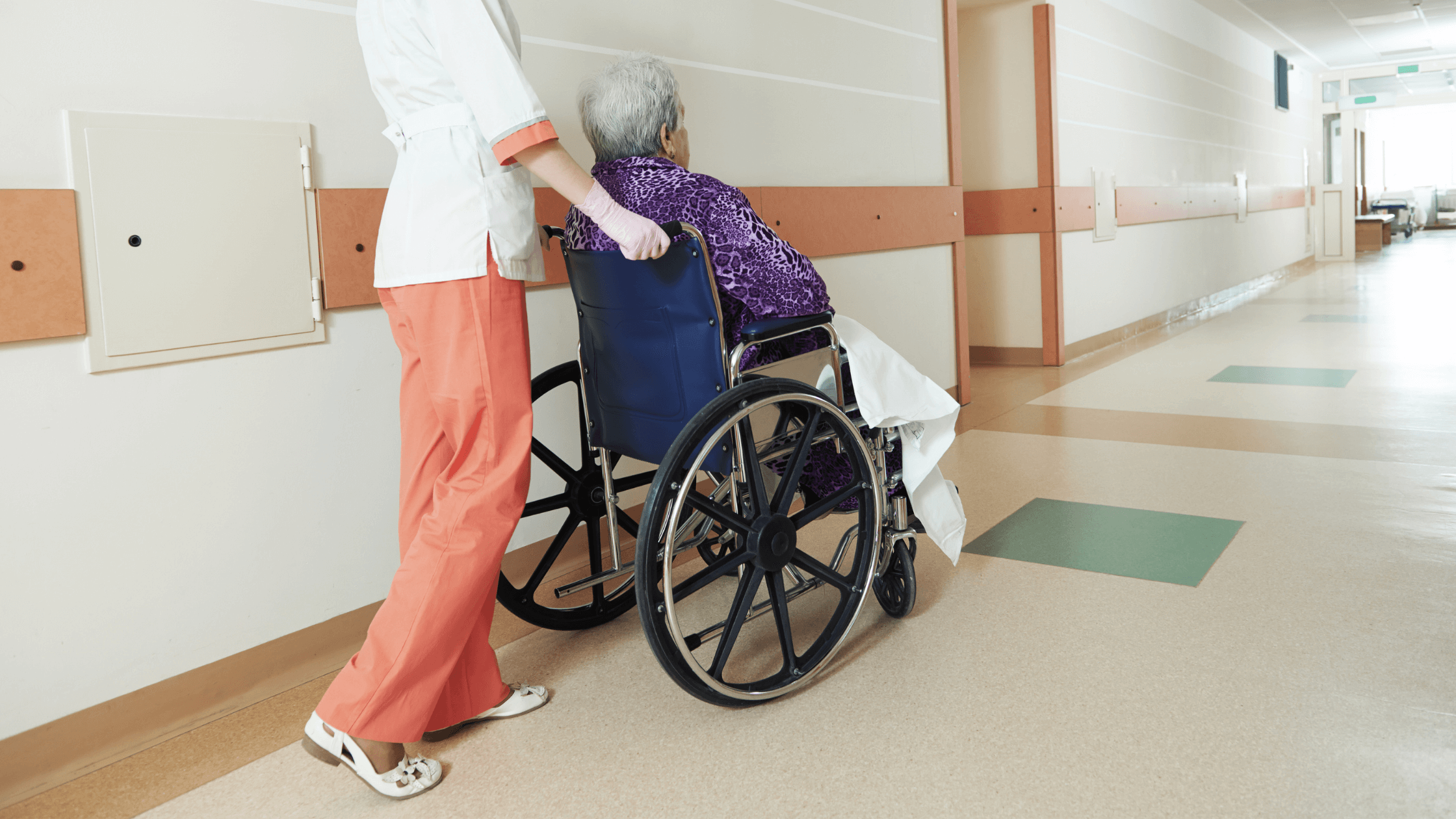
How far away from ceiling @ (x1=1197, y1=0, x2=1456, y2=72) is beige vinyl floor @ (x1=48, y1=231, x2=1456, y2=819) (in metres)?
6.93

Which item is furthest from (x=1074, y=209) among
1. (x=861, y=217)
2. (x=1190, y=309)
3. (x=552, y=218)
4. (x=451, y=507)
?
(x=451, y=507)

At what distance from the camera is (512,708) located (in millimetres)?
1804

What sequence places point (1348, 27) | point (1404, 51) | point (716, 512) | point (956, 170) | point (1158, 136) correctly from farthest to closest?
point (1404, 51)
point (1348, 27)
point (1158, 136)
point (956, 170)
point (716, 512)

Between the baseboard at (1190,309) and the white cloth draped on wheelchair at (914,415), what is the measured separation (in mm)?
3970

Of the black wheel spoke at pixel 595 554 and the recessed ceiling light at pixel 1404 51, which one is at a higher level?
the recessed ceiling light at pixel 1404 51

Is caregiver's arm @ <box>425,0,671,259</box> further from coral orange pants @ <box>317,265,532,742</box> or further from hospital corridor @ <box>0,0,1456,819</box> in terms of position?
coral orange pants @ <box>317,265,532,742</box>

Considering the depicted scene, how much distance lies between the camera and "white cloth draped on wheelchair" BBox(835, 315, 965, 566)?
1.86 metres

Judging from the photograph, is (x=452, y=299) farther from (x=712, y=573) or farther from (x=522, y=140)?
(x=712, y=573)

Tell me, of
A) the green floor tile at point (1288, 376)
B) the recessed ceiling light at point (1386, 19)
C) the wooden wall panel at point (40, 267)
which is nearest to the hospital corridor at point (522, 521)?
the wooden wall panel at point (40, 267)

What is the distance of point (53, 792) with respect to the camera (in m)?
1.61

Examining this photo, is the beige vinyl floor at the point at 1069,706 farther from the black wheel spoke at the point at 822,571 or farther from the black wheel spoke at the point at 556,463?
the black wheel spoke at the point at 556,463

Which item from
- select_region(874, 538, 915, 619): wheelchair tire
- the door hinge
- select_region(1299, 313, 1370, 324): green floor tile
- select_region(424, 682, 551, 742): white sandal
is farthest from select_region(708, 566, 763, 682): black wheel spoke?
Result: select_region(1299, 313, 1370, 324): green floor tile

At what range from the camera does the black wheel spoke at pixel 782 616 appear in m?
1.75

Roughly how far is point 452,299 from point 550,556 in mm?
746
